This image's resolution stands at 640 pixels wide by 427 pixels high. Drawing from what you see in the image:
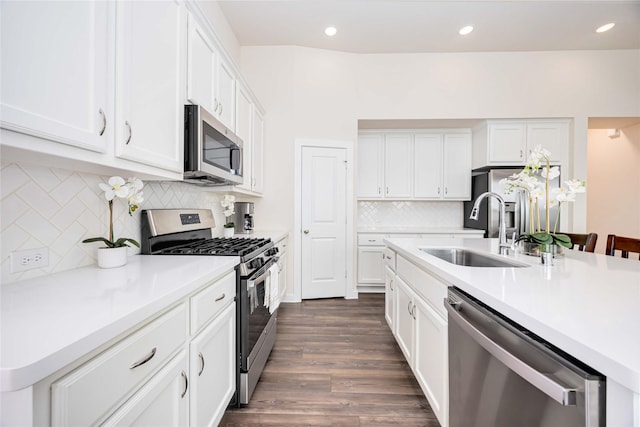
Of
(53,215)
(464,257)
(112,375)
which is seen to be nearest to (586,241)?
(464,257)

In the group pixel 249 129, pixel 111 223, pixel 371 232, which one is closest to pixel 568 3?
pixel 371 232

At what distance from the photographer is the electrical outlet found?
0.99m

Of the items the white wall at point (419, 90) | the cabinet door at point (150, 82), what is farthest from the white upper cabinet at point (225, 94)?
the white wall at point (419, 90)

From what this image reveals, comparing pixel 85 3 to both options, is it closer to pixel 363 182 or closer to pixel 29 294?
pixel 29 294

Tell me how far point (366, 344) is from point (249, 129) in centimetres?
235

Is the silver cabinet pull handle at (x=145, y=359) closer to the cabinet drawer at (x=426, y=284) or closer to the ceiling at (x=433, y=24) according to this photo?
the cabinet drawer at (x=426, y=284)

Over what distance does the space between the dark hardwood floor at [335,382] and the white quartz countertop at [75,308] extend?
963mm

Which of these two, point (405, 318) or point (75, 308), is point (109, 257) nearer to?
point (75, 308)

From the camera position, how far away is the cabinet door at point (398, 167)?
4164 millimetres

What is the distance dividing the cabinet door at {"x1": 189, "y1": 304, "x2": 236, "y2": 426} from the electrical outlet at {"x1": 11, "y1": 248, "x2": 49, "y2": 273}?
0.66 m

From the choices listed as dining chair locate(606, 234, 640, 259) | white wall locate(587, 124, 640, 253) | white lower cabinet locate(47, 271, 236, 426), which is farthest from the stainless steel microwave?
white wall locate(587, 124, 640, 253)

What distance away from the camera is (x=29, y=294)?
2.84ft

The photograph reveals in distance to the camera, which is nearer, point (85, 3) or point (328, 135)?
point (85, 3)

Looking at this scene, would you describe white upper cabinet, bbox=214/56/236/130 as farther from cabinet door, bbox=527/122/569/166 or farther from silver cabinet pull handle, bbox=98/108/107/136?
cabinet door, bbox=527/122/569/166
